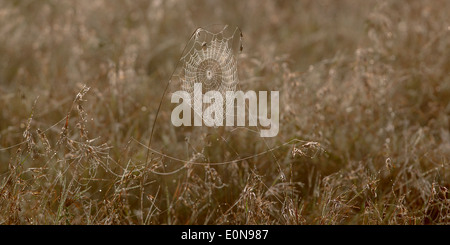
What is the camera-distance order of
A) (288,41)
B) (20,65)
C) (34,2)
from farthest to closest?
(34,2)
(288,41)
(20,65)

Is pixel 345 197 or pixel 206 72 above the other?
pixel 206 72

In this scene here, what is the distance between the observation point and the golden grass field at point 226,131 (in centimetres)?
220

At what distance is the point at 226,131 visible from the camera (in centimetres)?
282

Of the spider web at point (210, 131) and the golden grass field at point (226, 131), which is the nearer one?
the golden grass field at point (226, 131)

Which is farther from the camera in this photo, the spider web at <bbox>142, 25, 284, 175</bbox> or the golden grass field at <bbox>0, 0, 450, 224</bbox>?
the spider web at <bbox>142, 25, 284, 175</bbox>

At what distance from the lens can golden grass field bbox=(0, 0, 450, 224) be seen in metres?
2.20

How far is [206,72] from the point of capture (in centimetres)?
274

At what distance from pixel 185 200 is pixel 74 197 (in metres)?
0.48
